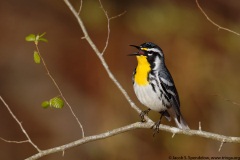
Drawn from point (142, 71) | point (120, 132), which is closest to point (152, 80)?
point (142, 71)

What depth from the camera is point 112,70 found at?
13609mm

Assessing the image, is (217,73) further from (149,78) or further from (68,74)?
(149,78)

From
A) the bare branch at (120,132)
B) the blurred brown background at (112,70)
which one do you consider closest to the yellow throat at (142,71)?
the bare branch at (120,132)

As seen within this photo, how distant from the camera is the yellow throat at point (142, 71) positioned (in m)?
7.19

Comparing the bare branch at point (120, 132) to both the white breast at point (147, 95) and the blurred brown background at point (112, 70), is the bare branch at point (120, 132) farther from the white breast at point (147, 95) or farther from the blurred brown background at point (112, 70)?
the blurred brown background at point (112, 70)

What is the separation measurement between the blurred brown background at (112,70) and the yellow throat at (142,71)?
5296mm

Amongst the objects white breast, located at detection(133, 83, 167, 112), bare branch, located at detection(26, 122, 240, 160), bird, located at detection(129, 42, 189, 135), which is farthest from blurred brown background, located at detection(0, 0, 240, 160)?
bare branch, located at detection(26, 122, 240, 160)

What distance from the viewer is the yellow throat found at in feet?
23.6

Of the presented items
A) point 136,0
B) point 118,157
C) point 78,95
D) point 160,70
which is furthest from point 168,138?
point 160,70

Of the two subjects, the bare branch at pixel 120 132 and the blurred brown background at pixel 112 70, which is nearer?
the bare branch at pixel 120 132

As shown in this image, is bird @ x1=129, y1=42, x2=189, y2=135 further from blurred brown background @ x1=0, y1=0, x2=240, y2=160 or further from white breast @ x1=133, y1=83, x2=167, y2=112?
blurred brown background @ x1=0, y1=0, x2=240, y2=160

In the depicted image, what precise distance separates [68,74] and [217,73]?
3281 mm

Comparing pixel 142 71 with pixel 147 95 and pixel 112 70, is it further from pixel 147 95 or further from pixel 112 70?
pixel 112 70

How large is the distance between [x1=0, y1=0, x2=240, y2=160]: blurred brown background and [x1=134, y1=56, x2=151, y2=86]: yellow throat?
208 inches
